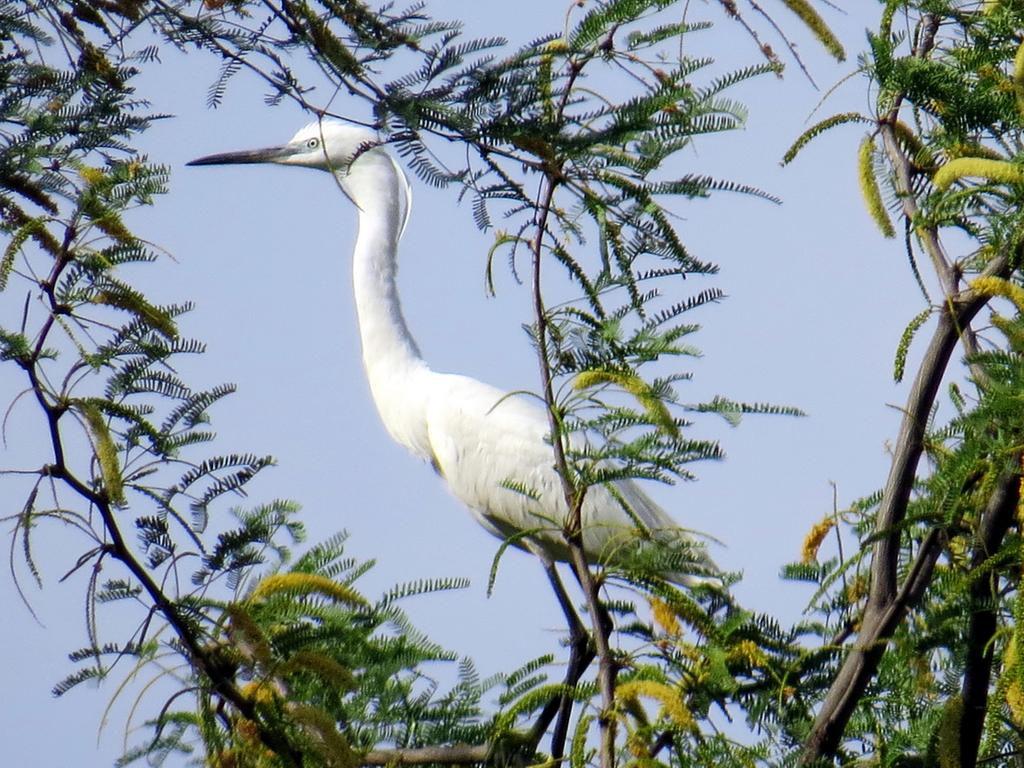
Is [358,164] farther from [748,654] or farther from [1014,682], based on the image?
[1014,682]

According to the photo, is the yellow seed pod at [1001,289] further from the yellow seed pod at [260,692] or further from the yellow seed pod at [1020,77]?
the yellow seed pod at [260,692]

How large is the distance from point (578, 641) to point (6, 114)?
2.71m

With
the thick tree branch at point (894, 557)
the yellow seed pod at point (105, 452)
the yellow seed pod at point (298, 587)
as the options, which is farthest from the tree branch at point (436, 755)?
the yellow seed pod at point (105, 452)

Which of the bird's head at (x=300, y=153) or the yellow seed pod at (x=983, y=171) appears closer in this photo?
the yellow seed pod at (x=983, y=171)

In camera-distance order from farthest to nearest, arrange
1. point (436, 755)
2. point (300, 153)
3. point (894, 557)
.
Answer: point (300, 153) < point (436, 755) < point (894, 557)

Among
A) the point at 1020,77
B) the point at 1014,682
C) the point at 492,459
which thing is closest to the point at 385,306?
the point at 492,459

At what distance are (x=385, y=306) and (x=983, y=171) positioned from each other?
12.7 ft

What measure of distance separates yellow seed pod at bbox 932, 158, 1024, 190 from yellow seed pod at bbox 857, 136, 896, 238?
0.96ft

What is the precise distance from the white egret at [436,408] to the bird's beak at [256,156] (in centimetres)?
9

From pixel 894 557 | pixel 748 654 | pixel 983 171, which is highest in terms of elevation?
pixel 983 171

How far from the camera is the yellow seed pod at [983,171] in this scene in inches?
91.8

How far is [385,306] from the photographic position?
6000 mm

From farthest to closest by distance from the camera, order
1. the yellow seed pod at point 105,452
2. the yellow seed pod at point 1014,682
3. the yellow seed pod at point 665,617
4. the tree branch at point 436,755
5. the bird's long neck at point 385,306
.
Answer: the bird's long neck at point 385,306, the tree branch at point 436,755, the yellow seed pod at point 665,617, the yellow seed pod at point 105,452, the yellow seed pod at point 1014,682

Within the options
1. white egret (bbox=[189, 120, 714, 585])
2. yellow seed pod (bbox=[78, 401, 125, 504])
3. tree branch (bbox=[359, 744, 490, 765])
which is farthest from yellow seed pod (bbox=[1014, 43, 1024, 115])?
white egret (bbox=[189, 120, 714, 585])
